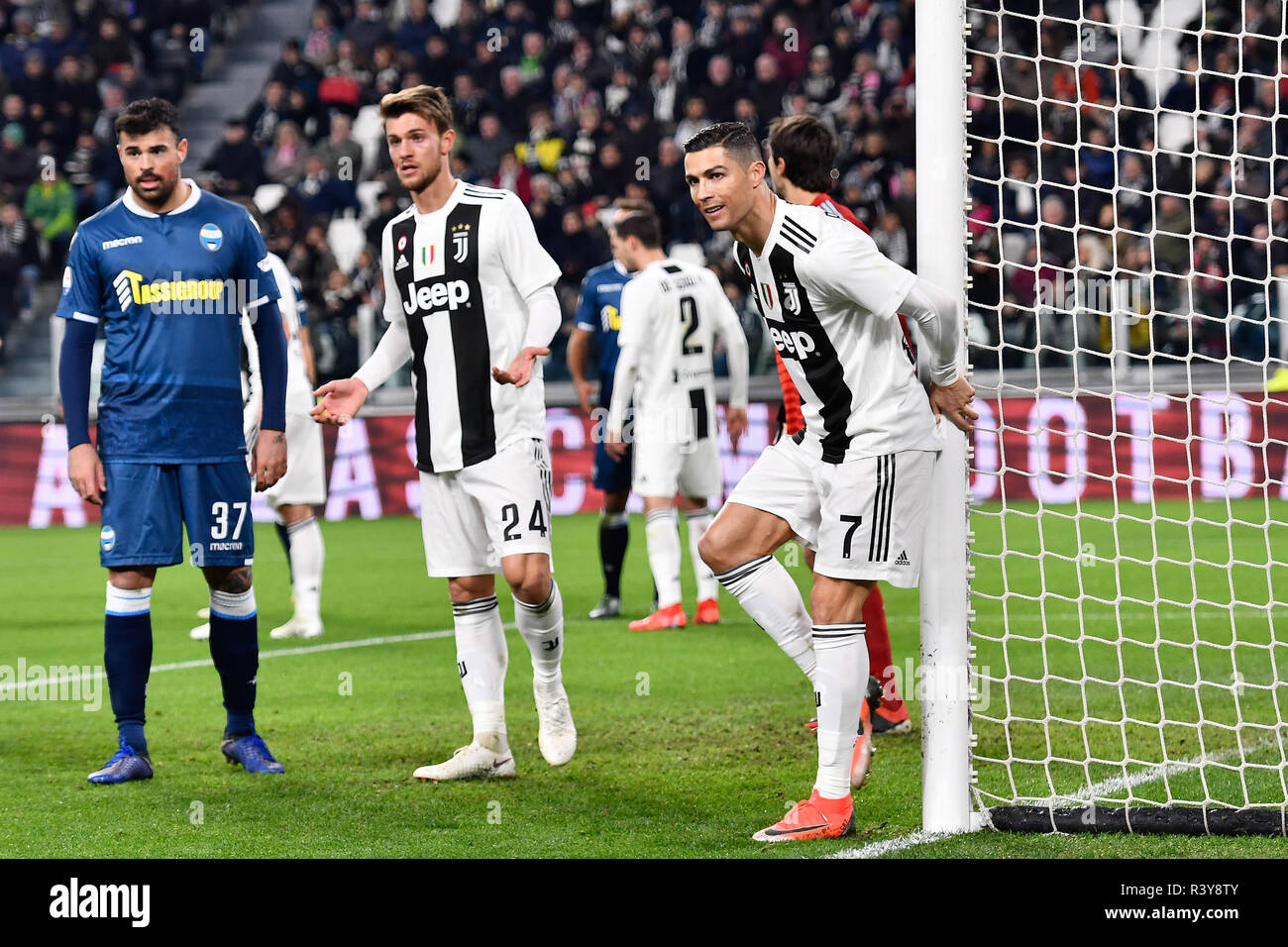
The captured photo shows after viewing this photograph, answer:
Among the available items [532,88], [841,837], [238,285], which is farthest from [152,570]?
[532,88]

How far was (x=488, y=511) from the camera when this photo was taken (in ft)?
16.9

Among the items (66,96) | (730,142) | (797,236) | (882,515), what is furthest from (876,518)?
(66,96)

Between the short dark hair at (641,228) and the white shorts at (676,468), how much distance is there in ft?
3.64

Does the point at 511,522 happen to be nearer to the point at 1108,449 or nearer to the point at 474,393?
the point at 474,393

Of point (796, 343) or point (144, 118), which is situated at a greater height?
point (144, 118)

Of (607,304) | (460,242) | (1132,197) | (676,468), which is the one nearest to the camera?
(460,242)

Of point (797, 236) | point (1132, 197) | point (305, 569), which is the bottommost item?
point (305, 569)

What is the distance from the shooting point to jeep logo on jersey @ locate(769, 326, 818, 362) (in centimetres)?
439

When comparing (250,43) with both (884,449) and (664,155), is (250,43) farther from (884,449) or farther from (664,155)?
(884,449)

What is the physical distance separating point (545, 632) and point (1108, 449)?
9.27m

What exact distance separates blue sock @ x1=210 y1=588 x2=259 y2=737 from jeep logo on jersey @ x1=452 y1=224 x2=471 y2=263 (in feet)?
4.72

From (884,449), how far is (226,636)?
250cm

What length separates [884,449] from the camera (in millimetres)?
4324
